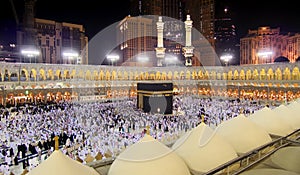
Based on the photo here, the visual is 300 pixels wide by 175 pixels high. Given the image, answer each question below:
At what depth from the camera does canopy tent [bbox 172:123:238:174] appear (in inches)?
138

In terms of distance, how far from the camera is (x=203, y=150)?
3621mm

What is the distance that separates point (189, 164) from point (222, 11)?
5608 centimetres

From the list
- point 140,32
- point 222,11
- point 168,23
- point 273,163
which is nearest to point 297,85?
point 273,163

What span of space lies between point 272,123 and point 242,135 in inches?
52.8

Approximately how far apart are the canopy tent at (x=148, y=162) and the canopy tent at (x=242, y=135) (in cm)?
154

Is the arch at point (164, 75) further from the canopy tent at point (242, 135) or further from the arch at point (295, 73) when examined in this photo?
the canopy tent at point (242, 135)

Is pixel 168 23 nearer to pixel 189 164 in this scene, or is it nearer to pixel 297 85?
pixel 297 85

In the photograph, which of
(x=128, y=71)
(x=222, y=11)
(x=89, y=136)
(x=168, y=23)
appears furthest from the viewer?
(x=168, y=23)

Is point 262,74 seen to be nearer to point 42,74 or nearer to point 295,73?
point 295,73

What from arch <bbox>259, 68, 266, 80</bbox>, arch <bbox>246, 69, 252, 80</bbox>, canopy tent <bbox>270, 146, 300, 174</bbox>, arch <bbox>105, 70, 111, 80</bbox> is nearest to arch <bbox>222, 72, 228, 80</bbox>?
arch <bbox>246, 69, 252, 80</bbox>

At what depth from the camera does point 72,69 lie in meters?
25.8

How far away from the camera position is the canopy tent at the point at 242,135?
4336 mm

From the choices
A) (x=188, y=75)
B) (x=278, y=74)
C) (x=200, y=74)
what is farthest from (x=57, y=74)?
(x=278, y=74)

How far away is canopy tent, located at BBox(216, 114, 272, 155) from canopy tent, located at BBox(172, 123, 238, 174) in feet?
1.87
